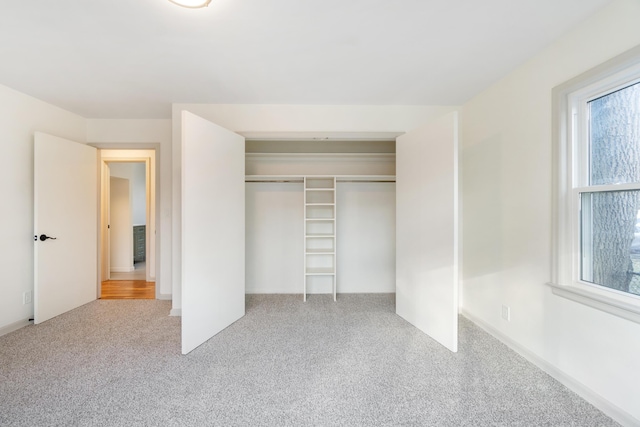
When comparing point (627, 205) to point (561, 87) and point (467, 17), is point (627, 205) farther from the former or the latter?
point (467, 17)

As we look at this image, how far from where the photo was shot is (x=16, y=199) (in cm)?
279

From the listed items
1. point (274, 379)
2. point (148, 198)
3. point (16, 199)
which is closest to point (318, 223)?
point (274, 379)

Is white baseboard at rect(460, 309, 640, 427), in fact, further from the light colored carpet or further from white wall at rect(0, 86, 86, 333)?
white wall at rect(0, 86, 86, 333)

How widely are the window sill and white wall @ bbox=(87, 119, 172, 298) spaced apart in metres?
3.96

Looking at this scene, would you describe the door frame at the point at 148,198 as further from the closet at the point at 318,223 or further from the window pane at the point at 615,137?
the window pane at the point at 615,137

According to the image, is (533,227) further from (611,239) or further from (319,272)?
(319,272)

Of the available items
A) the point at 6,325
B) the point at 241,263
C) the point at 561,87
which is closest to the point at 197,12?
the point at 241,263

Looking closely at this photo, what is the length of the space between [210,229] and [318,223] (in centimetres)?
177

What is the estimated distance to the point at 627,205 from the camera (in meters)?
1.60

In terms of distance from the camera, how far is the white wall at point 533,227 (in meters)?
1.58

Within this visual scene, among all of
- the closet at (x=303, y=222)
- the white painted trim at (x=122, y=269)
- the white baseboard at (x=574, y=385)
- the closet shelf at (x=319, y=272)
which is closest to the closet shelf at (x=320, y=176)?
the closet at (x=303, y=222)

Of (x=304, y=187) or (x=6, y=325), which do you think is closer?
(x=6, y=325)

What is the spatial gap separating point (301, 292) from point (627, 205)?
11.0 ft

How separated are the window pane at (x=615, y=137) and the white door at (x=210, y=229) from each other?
2888 millimetres
